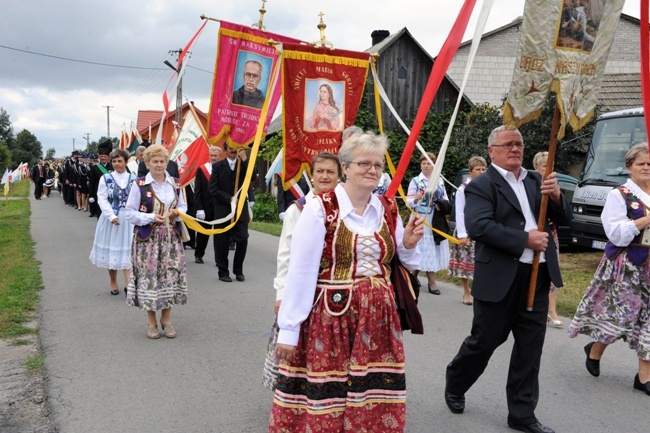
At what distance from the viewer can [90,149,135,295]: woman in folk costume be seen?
816 centimetres

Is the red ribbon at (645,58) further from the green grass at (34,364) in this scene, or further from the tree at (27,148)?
the tree at (27,148)

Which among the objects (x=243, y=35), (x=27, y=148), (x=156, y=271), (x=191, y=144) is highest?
(x=27, y=148)

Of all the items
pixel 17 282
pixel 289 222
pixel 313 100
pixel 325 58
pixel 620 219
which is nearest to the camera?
pixel 289 222

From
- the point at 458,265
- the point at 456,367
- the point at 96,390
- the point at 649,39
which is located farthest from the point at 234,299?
the point at 649,39

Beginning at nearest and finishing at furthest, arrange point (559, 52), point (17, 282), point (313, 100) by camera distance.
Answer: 1. point (559, 52)
2. point (313, 100)
3. point (17, 282)

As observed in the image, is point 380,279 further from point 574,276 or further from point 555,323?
point 574,276

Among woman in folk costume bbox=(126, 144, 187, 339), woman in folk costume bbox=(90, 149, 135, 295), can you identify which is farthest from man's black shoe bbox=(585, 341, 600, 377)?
Answer: woman in folk costume bbox=(90, 149, 135, 295)

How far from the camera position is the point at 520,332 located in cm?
417

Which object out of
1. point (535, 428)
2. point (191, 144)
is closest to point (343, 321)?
point (535, 428)

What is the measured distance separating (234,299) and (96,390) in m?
3.49

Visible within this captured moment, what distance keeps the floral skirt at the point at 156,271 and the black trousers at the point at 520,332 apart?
10.9 ft

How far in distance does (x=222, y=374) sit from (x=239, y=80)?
3149 millimetres

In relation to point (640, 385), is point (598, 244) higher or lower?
higher

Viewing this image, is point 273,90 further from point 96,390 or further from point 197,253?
point 197,253
